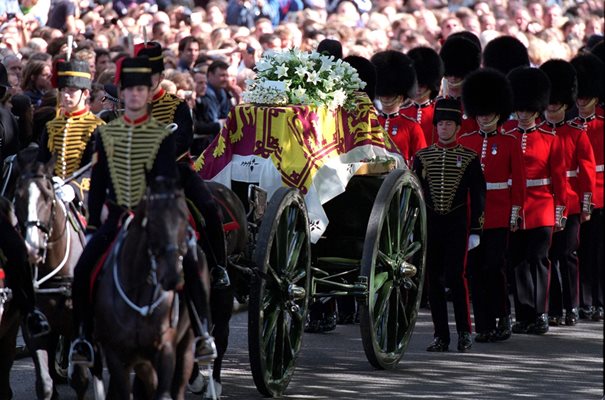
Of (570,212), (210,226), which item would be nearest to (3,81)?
(210,226)

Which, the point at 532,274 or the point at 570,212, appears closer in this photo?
the point at 532,274

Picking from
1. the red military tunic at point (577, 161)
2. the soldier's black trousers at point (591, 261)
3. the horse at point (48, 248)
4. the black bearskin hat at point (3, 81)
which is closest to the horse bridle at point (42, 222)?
the horse at point (48, 248)

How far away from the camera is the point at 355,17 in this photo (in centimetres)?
2302

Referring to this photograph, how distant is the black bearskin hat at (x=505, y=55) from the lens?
1639 centimetres

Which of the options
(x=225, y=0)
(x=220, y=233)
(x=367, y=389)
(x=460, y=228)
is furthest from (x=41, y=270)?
(x=225, y=0)

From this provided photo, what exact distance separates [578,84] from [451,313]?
2.23 m

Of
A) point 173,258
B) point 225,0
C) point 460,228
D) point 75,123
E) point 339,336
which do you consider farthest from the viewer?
point 225,0

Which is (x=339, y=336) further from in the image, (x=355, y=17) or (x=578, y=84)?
(x=355, y=17)

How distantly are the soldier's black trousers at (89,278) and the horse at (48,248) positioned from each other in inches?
32.4

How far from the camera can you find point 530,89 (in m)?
13.5

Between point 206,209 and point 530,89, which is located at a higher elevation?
point 530,89

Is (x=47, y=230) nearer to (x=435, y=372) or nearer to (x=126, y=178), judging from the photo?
(x=126, y=178)

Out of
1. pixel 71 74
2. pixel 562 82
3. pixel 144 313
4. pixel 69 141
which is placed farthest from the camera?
pixel 562 82

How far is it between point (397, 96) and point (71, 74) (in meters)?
4.38
